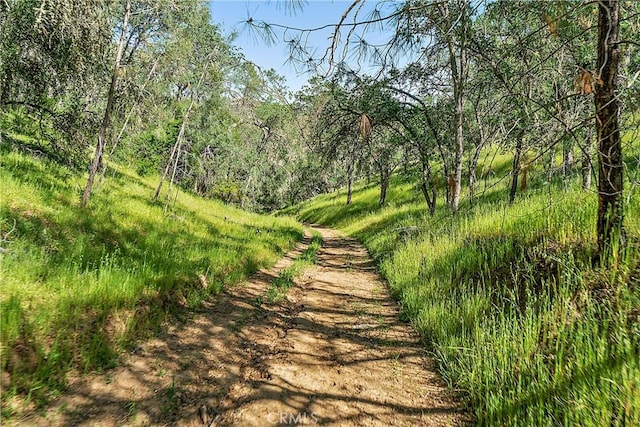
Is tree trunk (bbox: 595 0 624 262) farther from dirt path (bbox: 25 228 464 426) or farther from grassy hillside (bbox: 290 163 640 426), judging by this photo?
dirt path (bbox: 25 228 464 426)

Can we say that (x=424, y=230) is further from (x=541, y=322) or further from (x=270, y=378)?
(x=270, y=378)

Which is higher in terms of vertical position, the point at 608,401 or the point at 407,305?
the point at 608,401

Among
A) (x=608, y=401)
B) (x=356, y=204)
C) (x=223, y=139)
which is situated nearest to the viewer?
(x=608, y=401)

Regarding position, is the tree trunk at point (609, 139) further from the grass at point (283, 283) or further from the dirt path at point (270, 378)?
the grass at point (283, 283)

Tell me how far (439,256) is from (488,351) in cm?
303

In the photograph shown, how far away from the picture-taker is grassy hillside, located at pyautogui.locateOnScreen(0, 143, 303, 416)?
2635 millimetres

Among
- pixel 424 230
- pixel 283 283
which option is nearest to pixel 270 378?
pixel 283 283

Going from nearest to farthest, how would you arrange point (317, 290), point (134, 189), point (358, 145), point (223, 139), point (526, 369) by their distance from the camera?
point (526, 369) < point (317, 290) < point (358, 145) < point (134, 189) < point (223, 139)

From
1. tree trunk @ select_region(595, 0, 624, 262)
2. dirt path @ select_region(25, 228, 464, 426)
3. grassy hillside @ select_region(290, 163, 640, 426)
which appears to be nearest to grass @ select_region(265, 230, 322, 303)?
dirt path @ select_region(25, 228, 464, 426)

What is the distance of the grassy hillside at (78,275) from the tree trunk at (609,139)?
178 inches

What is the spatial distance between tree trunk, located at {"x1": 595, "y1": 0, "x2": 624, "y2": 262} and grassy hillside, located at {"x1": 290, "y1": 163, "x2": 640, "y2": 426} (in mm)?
221

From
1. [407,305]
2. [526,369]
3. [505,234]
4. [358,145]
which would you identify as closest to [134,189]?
[358,145]

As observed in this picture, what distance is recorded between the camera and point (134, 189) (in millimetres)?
11695

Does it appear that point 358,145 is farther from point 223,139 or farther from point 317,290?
point 223,139
